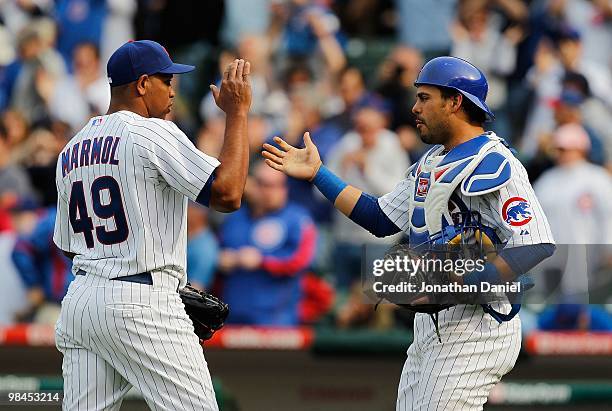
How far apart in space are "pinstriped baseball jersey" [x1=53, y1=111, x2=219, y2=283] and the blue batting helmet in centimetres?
97

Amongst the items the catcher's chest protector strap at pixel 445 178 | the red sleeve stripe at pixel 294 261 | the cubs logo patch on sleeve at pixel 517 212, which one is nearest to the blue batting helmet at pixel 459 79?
the catcher's chest protector strap at pixel 445 178

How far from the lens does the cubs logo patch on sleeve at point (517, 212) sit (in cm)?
443

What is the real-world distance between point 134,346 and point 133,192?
1.90 ft

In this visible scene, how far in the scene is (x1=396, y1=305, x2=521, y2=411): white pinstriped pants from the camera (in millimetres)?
4488

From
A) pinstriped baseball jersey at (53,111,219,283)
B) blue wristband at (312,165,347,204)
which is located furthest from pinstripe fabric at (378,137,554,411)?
pinstriped baseball jersey at (53,111,219,283)

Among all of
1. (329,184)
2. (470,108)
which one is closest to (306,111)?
(329,184)

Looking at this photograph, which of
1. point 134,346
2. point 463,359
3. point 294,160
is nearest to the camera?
point 134,346

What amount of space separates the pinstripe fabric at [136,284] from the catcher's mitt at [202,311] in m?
0.16

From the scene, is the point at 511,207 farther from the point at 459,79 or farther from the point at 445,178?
the point at 459,79

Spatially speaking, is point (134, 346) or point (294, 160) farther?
point (294, 160)

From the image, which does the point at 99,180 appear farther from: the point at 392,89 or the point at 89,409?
the point at 392,89

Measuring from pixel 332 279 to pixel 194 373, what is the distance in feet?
14.6

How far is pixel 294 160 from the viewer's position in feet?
16.5

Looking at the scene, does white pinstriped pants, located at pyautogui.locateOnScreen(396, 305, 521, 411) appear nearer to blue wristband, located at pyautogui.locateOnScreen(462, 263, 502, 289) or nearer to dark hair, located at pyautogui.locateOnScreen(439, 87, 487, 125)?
blue wristband, located at pyautogui.locateOnScreen(462, 263, 502, 289)
